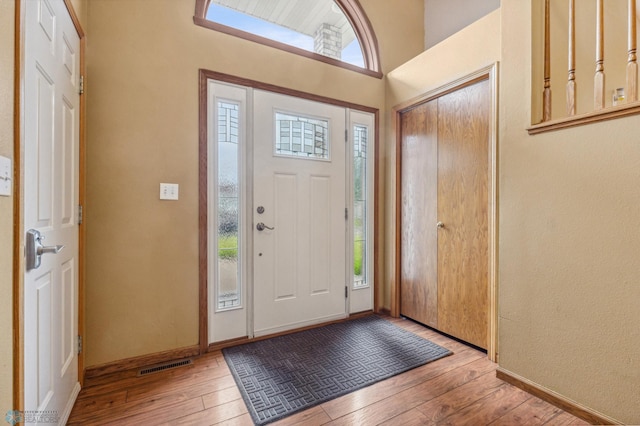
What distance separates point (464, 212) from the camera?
2244 millimetres

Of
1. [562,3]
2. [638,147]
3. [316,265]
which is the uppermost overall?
[562,3]

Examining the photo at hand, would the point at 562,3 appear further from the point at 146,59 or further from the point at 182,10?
the point at 146,59

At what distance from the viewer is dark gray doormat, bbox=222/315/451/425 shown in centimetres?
163

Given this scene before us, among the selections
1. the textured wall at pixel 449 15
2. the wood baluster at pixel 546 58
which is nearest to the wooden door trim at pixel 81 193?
the wood baluster at pixel 546 58

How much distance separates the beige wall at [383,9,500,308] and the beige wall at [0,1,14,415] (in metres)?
2.43

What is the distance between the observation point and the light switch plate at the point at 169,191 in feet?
6.57

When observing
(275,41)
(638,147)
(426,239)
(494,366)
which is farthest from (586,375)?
(275,41)

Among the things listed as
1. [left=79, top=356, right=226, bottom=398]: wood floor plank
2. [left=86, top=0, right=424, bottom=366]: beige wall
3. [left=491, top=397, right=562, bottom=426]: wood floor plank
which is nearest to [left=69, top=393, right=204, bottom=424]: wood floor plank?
[left=79, top=356, right=226, bottom=398]: wood floor plank

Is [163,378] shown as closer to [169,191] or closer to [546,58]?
[169,191]

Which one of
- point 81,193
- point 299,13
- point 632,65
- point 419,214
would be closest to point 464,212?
point 419,214

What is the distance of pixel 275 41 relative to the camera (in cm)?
238

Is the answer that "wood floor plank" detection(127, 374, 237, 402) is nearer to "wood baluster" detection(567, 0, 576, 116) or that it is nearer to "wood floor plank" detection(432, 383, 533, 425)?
"wood floor plank" detection(432, 383, 533, 425)

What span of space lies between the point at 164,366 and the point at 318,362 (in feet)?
3.33

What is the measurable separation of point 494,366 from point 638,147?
4.81 ft
